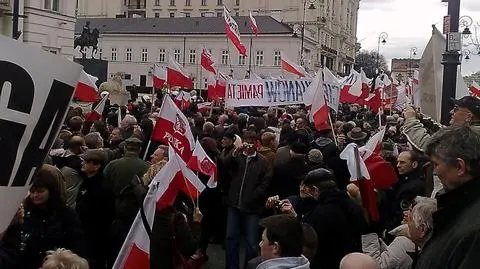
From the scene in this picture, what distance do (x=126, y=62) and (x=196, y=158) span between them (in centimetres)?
7818

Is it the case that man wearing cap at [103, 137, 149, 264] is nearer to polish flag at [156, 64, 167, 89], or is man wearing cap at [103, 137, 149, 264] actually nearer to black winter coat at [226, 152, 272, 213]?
black winter coat at [226, 152, 272, 213]

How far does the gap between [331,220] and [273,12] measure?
96318 millimetres

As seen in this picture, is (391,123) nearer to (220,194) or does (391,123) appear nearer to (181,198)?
(220,194)

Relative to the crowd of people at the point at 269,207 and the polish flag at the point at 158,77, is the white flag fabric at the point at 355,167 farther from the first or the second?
the polish flag at the point at 158,77

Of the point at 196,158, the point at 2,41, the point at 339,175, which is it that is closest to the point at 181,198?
the point at 196,158

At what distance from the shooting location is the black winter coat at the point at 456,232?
8.28 ft

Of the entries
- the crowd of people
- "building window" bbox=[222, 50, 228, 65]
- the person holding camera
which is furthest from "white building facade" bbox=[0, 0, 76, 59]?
the person holding camera

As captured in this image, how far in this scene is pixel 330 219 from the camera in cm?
532

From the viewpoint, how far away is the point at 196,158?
704 centimetres

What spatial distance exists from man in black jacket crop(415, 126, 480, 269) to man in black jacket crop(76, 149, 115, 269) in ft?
11.2

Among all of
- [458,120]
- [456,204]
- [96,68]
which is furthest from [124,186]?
[96,68]

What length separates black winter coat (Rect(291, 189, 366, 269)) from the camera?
534cm

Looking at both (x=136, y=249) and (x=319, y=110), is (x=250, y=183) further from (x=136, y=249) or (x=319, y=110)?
(x=136, y=249)

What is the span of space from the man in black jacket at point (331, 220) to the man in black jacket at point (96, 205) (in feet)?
5.09
